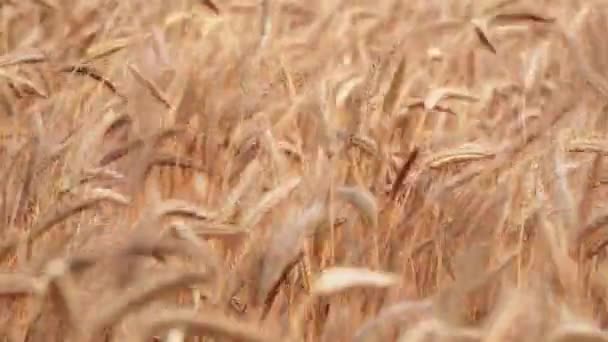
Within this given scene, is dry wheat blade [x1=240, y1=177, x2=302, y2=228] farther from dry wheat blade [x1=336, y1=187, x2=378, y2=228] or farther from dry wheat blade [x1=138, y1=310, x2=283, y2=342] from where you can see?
dry wheat blade [x1=138, y1=310, x2=283, y2=342]

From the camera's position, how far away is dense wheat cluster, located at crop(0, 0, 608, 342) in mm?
1055

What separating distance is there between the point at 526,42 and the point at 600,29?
18.3 inches

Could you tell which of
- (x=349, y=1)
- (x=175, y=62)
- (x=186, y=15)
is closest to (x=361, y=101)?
(x=175, y=62)

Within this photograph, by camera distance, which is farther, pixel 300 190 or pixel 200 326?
pixel 300 190

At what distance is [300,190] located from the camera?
154 centimetres

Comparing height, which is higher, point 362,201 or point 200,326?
point 362,201

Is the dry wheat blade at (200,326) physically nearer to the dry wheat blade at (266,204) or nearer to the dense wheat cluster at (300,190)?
the dense wheat cluster at (300,190)

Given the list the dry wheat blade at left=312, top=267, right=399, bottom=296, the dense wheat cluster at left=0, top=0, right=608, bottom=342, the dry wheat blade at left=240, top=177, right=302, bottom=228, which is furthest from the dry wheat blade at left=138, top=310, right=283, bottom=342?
the dry wheat blade at left=240, top=177, right=302, bottom=228

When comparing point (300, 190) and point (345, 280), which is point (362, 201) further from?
point (345, 280)

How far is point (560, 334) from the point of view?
888 millimetres

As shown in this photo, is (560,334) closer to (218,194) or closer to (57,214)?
(57,214)

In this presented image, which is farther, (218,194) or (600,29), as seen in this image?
(600,29)

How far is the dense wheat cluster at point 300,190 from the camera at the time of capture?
1.05 metres

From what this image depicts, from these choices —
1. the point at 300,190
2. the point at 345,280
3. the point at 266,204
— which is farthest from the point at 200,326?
the point at 300,190
